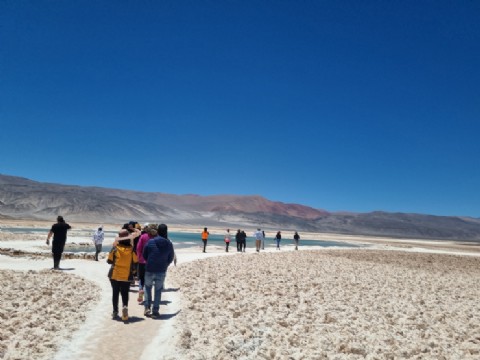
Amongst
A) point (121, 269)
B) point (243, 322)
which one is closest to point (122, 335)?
point (121, 269)

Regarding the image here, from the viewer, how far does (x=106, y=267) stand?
16.5 metres

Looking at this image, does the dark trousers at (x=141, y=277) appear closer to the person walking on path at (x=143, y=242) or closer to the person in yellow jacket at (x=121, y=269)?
the person walking on path at (x=143, y=242)

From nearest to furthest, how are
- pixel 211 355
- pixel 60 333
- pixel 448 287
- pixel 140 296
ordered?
pixel 211 355, pixel 60 333, pixel 140 296, pixel 448 287

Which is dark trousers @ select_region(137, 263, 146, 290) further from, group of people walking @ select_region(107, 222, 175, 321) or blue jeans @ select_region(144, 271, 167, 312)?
blue jeans @ select_region(144, 271, 167, 312)

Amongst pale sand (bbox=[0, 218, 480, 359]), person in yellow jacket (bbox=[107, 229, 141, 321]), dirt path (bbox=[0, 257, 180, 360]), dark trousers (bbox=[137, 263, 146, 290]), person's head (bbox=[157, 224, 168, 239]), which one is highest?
person's head (bbox=[157, 224, 168, 239])

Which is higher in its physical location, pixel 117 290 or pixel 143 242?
pixel 143 242

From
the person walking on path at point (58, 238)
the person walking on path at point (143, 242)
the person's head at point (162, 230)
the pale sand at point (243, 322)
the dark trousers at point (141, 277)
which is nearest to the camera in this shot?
the pale sand at point (243, 322)

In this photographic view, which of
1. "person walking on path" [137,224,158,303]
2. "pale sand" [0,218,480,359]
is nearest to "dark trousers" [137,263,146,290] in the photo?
"person walking on path" [137,224,158,303]

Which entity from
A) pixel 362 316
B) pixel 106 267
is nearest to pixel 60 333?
pixel 362 316

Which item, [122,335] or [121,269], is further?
[121,269]

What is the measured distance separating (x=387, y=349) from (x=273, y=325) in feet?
7.37

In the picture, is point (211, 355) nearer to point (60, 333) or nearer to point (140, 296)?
point (60, 333)

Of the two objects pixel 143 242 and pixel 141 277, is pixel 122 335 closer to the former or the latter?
pixel 141 277

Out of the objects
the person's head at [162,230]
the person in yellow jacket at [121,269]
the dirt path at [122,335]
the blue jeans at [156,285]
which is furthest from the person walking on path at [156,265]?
the person in yellow jacket at [121,269]
